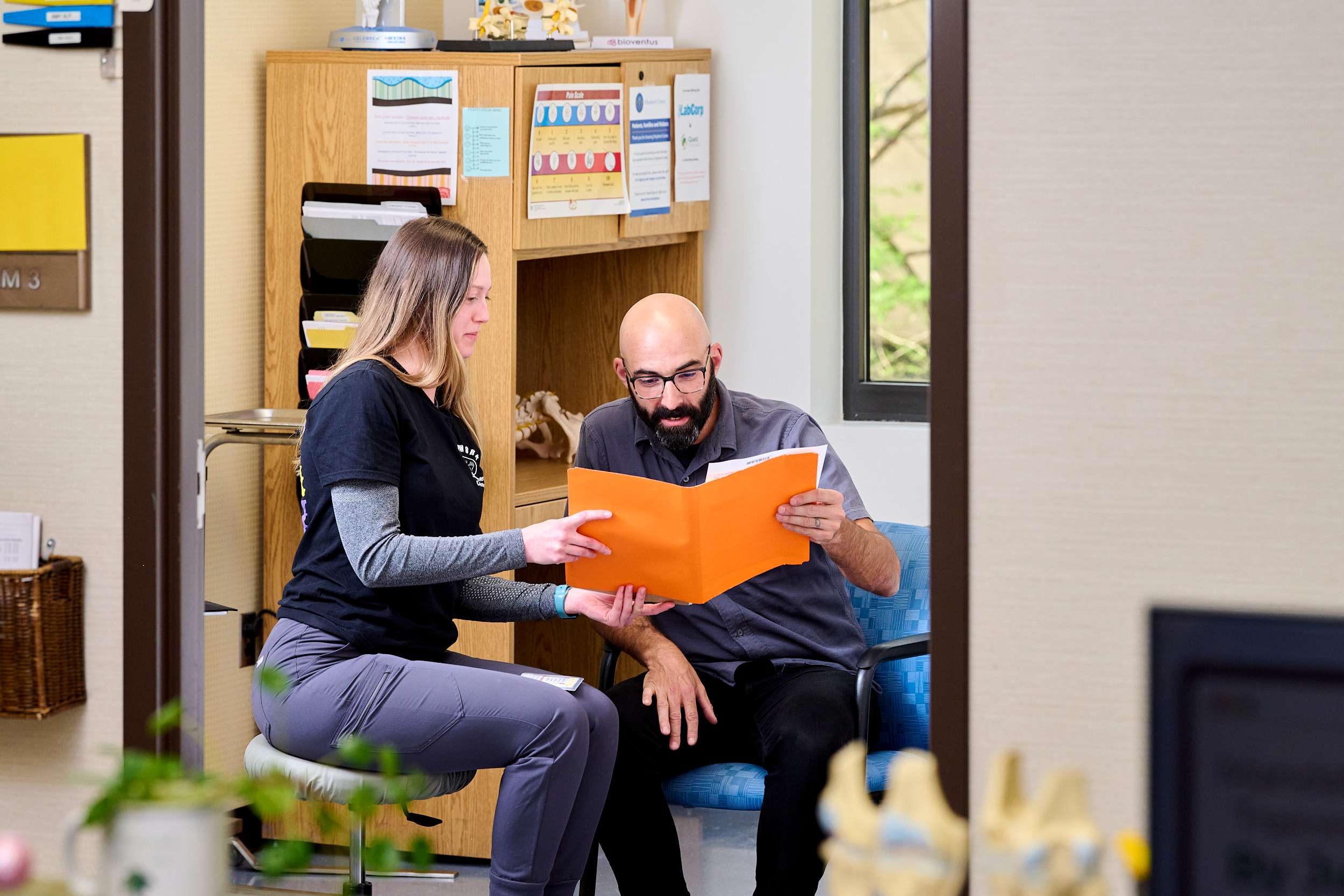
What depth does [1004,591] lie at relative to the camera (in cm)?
168

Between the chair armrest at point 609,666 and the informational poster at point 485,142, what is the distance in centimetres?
109

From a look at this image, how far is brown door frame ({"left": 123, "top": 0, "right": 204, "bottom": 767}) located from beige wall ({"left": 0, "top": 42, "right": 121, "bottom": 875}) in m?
0.03

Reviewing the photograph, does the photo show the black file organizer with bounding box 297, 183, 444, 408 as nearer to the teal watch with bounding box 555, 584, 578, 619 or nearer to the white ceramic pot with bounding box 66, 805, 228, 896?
the teal watch with bounding box 555, 584, 578, 619

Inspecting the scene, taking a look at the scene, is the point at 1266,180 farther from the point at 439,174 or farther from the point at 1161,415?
the point at 439,174

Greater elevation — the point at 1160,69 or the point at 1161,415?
the point at 1160,69

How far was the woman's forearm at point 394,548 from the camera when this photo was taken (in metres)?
2.29

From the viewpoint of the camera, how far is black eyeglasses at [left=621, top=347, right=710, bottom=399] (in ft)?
9.07

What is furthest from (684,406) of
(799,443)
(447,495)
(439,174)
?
(439,174)

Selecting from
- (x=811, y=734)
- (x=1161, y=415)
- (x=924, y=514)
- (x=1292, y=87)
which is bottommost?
(x=811, y=734)

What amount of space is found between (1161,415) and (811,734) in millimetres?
1032

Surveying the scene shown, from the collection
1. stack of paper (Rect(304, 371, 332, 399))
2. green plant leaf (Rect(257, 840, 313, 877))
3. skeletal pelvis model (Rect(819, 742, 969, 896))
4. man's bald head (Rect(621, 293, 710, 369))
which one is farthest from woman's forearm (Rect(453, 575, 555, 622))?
skeletal pelvis model (Rect(819, 742, 969, 896))

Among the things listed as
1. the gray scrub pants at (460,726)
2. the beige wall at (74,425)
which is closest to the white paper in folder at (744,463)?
the gray scrub pants at (460,726)

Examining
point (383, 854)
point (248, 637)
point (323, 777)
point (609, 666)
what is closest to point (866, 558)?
point (609, 666)

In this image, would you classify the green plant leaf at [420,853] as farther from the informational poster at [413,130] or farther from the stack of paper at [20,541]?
the informational poster at [413,130]
